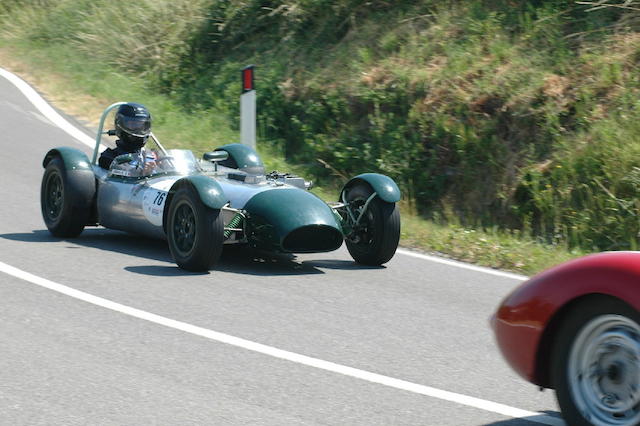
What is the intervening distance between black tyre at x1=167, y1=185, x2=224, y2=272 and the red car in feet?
12.5

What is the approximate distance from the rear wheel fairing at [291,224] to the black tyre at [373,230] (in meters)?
0.48

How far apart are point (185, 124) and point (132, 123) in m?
6.20

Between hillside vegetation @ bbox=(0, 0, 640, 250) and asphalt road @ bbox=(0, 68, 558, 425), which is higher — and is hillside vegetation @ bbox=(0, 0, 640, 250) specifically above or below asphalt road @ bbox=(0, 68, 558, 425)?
above

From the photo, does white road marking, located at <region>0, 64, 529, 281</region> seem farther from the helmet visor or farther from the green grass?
the helmet visor

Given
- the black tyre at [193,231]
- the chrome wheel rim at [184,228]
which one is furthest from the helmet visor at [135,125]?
the chrome wheel rim at [184,228]

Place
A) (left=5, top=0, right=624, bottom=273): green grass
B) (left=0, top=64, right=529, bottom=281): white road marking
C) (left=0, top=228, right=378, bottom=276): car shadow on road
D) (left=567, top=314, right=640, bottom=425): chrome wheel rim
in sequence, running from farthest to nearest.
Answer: (left=5, top=0, right=624, bottom=273): green grass → (left=0, top=64, right=529, bottom=281): white road marking → (left=0, top=228, right=378, bottom=276): car shadow on road → (left=567, top=314, right=640, bottom=425): chrome wheel rim

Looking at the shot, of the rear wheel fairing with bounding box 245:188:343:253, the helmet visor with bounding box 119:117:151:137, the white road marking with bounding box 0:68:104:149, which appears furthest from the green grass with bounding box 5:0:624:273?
the helmet visor with bounding box 119:117:151:137

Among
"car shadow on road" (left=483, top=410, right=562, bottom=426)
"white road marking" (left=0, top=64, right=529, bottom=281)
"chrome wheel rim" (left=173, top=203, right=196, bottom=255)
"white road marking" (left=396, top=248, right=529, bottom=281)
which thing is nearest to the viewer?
"car shadow on road" (left=483, top=410, right=562, bottom=426)

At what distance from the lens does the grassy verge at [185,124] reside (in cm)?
974

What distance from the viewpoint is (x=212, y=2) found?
2034cm

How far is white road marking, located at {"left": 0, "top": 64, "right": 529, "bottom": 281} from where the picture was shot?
9.20m

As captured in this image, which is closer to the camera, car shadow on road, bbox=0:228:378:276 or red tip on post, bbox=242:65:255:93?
car shadow on road, bbox=0:228:378:276

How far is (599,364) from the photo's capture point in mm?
4488

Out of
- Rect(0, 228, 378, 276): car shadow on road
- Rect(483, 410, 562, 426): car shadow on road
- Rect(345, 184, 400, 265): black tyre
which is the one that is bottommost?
Rect(483, 410, 562, 426): car shadow on road
